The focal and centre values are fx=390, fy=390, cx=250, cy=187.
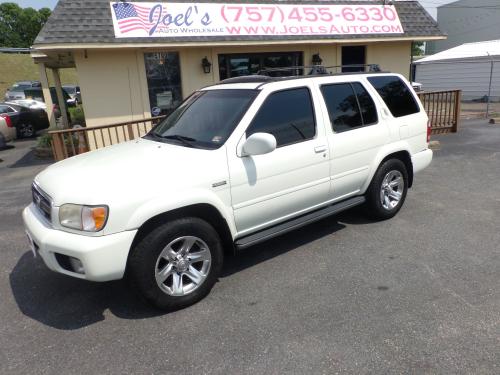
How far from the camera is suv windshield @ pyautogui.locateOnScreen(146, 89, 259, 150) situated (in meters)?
3.68

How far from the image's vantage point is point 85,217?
9.57 ft

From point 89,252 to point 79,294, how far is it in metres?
1.14

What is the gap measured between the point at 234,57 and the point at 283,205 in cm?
819

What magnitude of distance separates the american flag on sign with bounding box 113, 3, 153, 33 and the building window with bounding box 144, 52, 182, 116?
902 mm

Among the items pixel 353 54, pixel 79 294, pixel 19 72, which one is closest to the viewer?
pixel 79 294

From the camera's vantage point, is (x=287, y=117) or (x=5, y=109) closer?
(x=287, y=117)

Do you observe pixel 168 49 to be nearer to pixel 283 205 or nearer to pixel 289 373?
pixel 283 205

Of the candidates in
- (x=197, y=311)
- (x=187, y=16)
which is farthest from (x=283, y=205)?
(x=187, y=16)

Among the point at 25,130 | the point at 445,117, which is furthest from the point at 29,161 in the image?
the point at 445,117

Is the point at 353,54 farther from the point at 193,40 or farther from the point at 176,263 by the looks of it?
the point at 176,263

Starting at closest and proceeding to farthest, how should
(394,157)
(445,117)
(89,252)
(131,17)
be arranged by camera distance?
(89,252)
(394,157)
(131,17)
(445,117)

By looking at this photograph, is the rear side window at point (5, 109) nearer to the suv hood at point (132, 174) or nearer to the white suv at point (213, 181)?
the white suv at point (213, 181)

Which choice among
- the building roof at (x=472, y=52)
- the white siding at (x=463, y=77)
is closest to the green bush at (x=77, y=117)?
the building roof at (x=472, y=52)

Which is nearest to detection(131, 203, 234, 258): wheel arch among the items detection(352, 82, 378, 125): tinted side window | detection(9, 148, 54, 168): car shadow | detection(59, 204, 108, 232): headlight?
detection(59, 204, 108, 232): headlight
